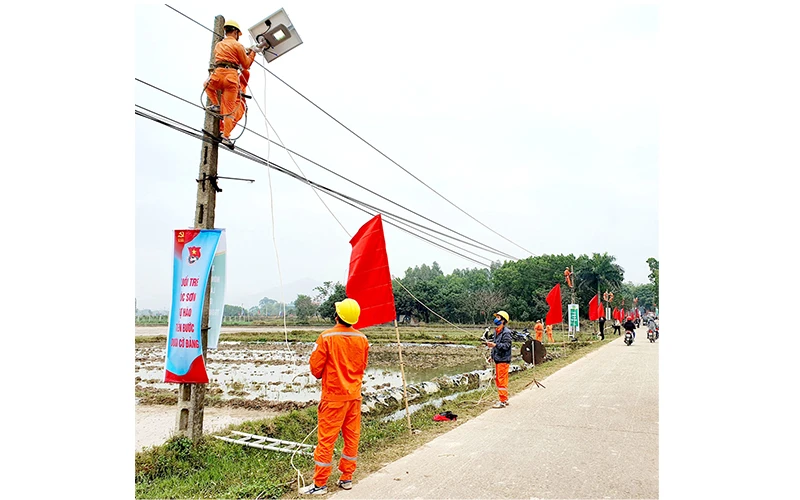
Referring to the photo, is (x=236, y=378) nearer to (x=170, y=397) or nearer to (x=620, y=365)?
(x=170, y=397)

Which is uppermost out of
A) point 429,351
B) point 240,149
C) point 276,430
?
point 240,149

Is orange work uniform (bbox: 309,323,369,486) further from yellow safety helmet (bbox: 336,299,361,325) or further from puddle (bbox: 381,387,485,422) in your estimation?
puddle (bbox: 381,387,485,422)

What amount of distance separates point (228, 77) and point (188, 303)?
2.54 m

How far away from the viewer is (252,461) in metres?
5.75

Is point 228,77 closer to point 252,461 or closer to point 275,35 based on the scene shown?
point 275,35

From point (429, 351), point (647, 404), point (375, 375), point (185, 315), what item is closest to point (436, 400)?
point (647, 404)

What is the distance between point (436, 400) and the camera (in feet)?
32.8

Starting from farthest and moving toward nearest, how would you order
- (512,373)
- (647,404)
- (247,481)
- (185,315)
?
(512,373) → (647,404) → (185,315) → (247,481)

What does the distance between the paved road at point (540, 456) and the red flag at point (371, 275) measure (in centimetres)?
160

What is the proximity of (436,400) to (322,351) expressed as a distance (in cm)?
599

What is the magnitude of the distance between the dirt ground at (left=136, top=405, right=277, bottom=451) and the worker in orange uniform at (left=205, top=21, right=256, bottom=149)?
14.7 feet

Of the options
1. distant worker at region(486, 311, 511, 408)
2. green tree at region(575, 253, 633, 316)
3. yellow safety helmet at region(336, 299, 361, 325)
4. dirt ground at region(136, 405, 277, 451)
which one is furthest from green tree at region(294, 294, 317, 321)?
yellow safety helmet at region(336, 299, 361, 325)

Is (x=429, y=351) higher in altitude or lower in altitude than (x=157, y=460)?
lower

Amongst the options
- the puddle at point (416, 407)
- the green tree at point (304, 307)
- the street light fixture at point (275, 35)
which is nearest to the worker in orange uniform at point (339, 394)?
the street light fixture at point (275, 35)
